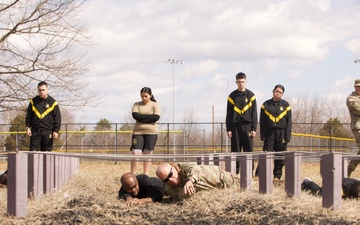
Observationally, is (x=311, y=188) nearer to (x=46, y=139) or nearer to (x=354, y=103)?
(x=354, y=103)

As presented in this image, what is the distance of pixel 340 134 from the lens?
37312 millimetres

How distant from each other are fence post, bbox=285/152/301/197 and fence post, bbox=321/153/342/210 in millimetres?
733

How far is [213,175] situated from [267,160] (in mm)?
791

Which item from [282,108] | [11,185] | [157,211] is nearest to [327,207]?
[157,211]

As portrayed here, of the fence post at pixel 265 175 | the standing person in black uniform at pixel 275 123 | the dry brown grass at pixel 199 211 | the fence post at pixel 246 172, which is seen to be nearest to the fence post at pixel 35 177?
the dry brown grass at pixel 199 211

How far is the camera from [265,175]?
28.0 feet

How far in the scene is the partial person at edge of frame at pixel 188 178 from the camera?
7914mm

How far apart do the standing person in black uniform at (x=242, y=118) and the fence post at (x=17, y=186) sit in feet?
18.0

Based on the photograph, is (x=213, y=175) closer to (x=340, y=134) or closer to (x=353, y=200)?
(x=353, y=200)

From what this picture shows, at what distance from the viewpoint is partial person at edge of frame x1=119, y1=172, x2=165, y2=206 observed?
8445 mm

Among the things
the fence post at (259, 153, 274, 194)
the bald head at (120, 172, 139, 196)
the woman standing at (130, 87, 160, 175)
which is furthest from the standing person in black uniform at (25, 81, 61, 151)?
the fence post at (259, 153, 274, 194)

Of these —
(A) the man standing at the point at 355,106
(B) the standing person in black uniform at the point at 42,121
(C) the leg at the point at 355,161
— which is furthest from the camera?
(C) the leg at the point at 355,161

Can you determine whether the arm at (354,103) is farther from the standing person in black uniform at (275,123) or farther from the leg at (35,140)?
the leg at (35,140)

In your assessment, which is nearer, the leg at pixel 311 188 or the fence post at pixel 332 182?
the fence post at pixel 332 182
